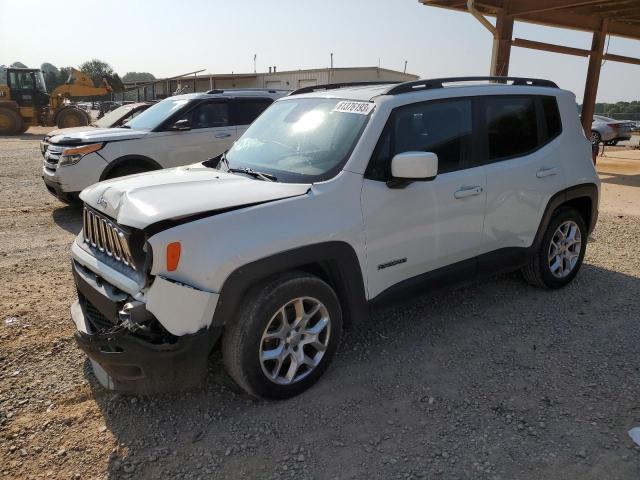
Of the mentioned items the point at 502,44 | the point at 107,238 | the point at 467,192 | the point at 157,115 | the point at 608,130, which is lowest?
the point at 107,238

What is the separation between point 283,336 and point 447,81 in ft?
7.64

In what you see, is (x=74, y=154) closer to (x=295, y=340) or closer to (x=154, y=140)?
(x=154, y=140)

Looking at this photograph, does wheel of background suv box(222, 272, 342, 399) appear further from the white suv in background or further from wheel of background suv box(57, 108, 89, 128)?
wheel of background suv box(57, 108, 89, 128)

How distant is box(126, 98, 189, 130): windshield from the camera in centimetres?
791

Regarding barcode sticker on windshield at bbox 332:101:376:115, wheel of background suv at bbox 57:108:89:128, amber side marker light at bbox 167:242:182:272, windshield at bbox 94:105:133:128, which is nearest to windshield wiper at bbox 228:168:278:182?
barcode sticker on windshield at bbox 332:101:376:115

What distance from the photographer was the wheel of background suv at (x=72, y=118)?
75.3 feet

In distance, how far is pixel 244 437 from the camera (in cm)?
276

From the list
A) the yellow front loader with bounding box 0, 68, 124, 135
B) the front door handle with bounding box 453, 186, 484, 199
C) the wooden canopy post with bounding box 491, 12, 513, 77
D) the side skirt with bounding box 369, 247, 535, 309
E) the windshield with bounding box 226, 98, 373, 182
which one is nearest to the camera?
the windshield with bounding box 226, 98, 373, 182

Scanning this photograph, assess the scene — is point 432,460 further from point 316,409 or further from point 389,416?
point 316,409

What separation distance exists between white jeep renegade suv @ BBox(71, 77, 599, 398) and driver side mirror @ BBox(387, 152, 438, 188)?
0.04 ft

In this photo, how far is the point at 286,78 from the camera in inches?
1195

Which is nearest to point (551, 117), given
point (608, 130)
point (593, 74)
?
point (593, 74)

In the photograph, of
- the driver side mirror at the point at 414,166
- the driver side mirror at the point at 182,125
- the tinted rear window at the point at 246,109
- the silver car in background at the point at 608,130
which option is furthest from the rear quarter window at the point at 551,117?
the silver car in background at the point at 608,130

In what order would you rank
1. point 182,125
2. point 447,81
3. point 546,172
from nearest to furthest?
point 447,81 → point 546,172 → point 182,125
